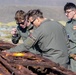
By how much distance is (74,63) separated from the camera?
21.9 ft

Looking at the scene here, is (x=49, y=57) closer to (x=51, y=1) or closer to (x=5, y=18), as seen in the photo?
(x=5, y=18)

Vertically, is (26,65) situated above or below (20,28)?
below

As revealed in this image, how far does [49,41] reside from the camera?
581cm

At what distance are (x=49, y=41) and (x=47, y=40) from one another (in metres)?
0.04

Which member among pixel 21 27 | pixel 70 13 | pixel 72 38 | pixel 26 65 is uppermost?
pixel 70 13

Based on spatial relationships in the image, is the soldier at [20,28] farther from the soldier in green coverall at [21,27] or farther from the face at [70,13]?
the face at [70,13]

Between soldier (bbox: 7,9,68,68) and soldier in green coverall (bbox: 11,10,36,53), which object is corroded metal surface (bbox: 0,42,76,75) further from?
soldier in green coverall (bbox: 11,10,36,53)

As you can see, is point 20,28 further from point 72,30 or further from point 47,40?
point 47,40

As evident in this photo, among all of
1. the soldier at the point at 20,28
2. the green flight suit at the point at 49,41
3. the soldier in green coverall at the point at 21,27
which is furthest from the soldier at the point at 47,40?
the soldier at the point at 20,28

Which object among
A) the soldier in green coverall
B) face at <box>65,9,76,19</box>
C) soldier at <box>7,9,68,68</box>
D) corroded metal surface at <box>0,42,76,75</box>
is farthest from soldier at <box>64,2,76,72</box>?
corroded metal surface at <box>0,42,76,75</box>

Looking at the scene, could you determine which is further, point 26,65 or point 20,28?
point 20,28

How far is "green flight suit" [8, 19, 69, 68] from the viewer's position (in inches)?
226

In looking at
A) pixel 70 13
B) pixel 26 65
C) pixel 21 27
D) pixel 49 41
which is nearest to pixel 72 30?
pixel 70 13

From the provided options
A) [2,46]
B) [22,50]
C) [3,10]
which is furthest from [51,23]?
[3,10]
